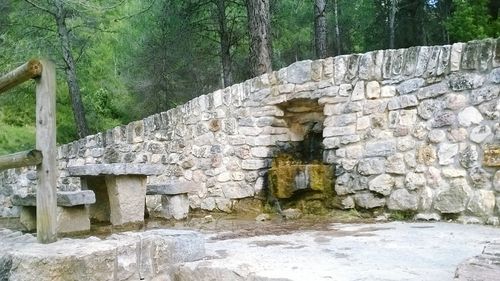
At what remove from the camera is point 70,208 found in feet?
14.9

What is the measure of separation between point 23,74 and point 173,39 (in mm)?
8153

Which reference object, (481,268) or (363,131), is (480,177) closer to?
(363,131)

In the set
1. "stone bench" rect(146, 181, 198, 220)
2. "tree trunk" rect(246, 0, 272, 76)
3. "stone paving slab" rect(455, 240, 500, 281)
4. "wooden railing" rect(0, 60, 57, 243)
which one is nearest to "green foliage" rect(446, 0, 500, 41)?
"tree trunk" rect(246, 0, 272, 76)

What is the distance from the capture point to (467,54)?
4453 millimetres

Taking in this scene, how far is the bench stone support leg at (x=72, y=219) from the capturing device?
14.7ft

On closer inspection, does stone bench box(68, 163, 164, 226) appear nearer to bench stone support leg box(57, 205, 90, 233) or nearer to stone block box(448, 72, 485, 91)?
bench stone support leg box(57, 205, 90, 233)

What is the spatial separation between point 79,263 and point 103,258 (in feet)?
0.47

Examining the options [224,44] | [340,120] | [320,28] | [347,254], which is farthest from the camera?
[224,44]

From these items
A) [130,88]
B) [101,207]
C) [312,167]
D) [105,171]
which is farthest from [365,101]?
[130,88]

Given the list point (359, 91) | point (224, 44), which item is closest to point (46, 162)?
point (359, 91)

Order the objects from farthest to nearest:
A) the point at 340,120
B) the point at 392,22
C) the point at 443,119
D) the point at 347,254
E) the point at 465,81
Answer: the point at 392,22 < the point at 340,120 < the point at 443,119 < the point at 465,81 < the point at 347,254

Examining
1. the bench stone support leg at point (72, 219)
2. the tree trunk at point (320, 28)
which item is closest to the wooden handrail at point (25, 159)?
the bench stone support leg at point (72, 219)

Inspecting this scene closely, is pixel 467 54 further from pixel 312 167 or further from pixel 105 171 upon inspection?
pixel 105 171

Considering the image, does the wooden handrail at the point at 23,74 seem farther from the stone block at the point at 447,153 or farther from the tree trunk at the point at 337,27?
the tree trunk at the point at 337,27
